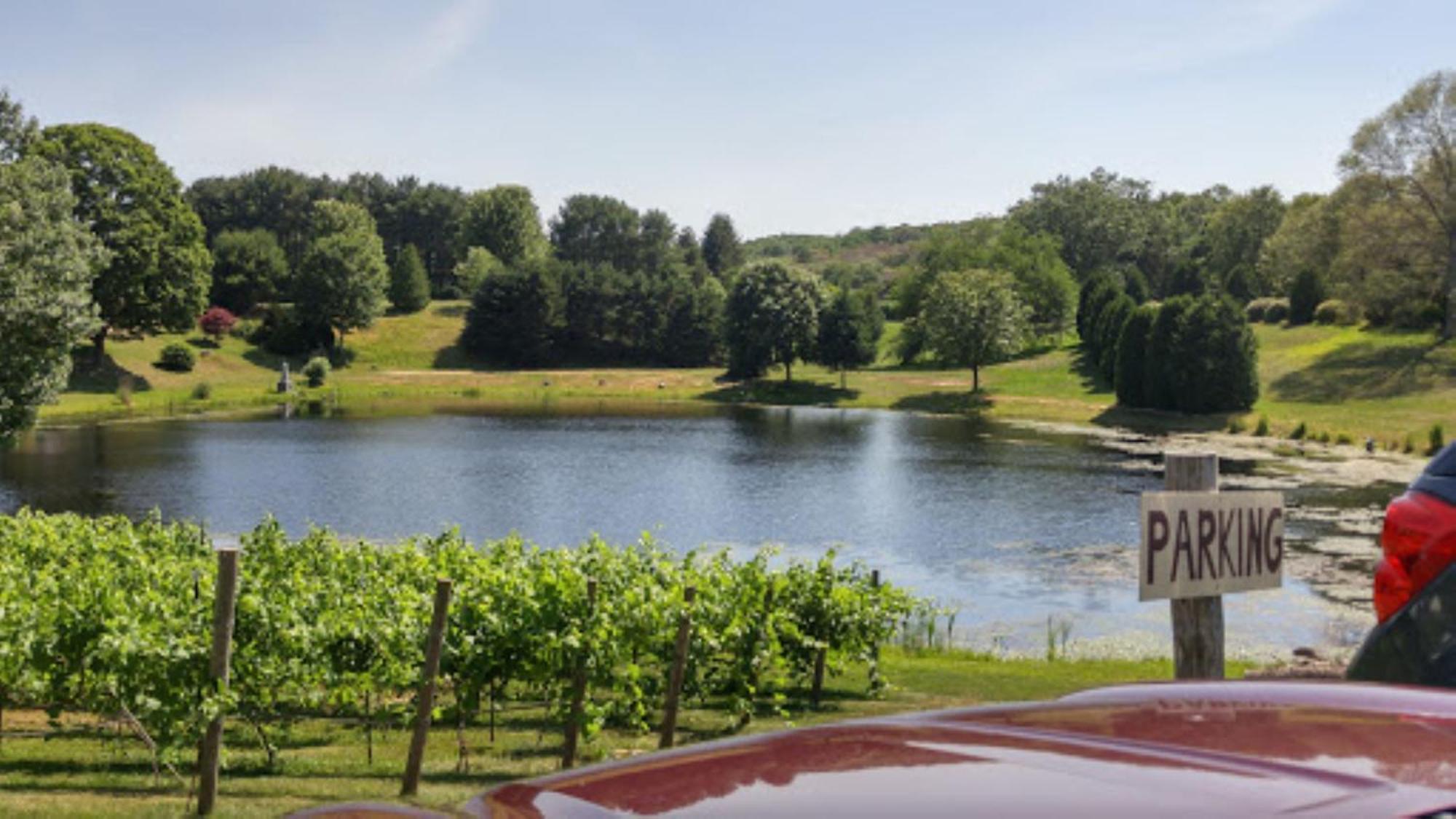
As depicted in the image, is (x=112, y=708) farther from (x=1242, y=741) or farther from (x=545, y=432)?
(x=545, y=432)

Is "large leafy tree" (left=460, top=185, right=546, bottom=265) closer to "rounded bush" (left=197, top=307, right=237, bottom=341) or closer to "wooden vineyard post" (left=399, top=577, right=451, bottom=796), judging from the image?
"rounded bush" (left=197, top=307, right=237, bottom=341)

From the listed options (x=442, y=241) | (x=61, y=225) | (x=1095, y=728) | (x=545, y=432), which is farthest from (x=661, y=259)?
(x=1095, y=728)

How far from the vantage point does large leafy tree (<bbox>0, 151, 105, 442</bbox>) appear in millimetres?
23234

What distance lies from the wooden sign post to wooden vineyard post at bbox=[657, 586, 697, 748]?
206 inches

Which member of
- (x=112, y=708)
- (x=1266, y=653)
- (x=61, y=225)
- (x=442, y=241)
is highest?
(x=442, y=241)

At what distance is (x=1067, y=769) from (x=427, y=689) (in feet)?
27.4

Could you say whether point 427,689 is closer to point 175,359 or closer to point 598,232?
point 175,359

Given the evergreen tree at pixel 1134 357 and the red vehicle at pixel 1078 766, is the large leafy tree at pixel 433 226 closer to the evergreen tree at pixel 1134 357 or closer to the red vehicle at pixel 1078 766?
the evergreen tree at pixel 1134 357

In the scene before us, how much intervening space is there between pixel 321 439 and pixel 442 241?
3194 inches

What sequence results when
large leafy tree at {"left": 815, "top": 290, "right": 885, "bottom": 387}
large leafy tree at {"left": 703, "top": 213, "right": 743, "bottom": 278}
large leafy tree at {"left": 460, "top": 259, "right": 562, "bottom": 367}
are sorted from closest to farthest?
large leafy tree at {"left": 815, "top": 290, "right": 885, "bottom": 387} < large leafy tree at {"left": 460, "top": 259, "right": 562, "bottom": 367} < large leafy tree at {"left": 703, "top": 213, "right": 743, "bottom": 278}

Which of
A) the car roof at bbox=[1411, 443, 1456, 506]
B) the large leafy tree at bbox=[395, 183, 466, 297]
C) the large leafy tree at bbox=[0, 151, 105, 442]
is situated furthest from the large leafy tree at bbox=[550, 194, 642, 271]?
the car roof at bbox=[1411, 443, 1456, 506]

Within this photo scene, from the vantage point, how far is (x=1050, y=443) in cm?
5412

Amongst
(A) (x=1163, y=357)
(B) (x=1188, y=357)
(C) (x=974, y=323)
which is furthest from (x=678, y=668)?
(C) (x=974, y=323)

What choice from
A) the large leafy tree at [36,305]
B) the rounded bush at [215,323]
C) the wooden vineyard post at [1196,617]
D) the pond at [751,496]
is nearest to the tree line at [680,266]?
the large leafy tree at [36,305]
